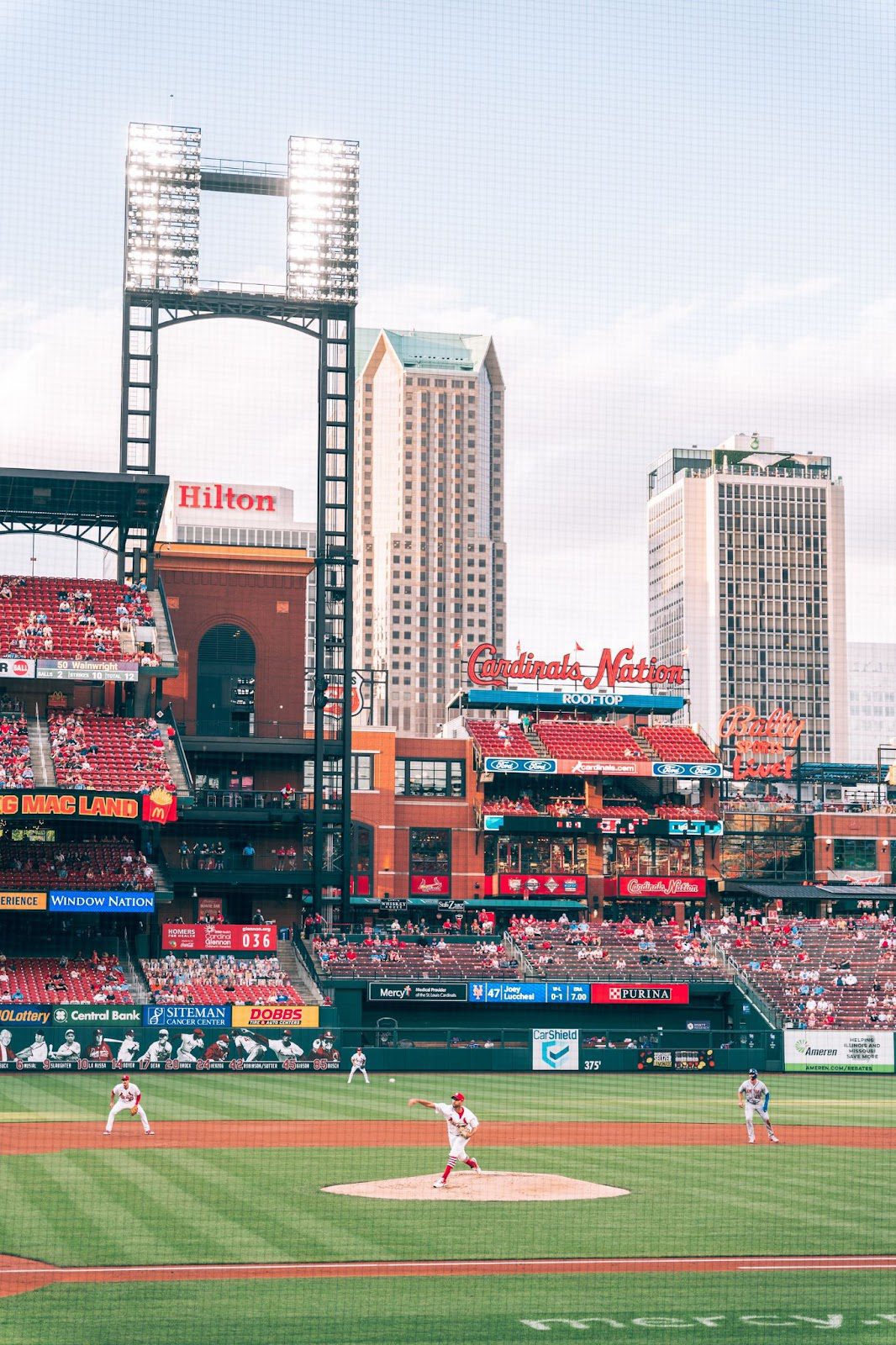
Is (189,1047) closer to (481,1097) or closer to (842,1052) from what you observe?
(481,1097)

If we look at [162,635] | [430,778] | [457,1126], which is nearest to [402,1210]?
[457,1126]

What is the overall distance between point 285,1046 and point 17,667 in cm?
1862

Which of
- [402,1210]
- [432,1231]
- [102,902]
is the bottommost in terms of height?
[402,1210]

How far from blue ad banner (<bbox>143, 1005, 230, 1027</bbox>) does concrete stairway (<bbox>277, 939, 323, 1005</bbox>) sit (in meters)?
4.69

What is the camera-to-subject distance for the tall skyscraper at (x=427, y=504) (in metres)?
182

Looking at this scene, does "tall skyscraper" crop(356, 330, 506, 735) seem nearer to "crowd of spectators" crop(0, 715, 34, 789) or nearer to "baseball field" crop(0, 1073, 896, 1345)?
"crowd of spectators" crop(0, 715, 34, 789)

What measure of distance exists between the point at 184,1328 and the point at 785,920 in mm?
57253

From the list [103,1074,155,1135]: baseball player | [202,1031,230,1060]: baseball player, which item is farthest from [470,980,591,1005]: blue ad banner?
[103,1074,155,1135]: baseball player

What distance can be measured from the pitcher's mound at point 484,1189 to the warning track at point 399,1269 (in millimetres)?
4738

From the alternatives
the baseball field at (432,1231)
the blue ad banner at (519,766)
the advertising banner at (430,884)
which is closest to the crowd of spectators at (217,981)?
the advertising banner at (430,884)

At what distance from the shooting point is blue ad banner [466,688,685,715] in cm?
7750

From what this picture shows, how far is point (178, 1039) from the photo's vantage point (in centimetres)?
4900

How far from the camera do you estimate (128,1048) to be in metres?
48.0

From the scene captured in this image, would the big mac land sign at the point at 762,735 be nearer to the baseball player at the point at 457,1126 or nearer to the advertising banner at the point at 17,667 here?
the advertising banner at the point at 17,667
